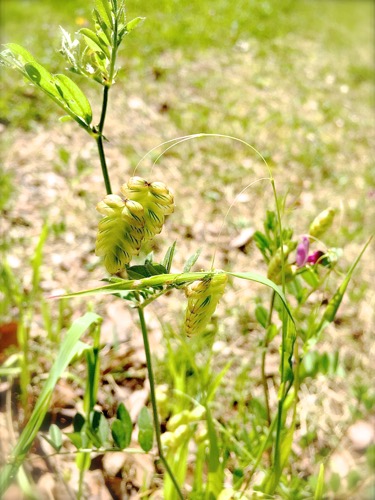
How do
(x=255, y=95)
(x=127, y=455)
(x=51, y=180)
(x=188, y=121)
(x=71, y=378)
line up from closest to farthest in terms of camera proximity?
(x=127, y=455)
(x=71, y=378)
(x=51, y=180)
(x=188, y=121)
(x=255, y=95)

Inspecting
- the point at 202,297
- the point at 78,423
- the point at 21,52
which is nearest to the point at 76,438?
the point at 78,423

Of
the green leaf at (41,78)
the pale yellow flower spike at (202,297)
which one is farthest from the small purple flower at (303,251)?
the green leaf at (41,78)

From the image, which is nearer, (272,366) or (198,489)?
(198,489)

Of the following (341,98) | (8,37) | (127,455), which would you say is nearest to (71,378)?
(127,455)

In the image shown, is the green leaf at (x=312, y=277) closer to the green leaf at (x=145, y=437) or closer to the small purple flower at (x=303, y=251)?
the small purple flower at (x=303, y=251)

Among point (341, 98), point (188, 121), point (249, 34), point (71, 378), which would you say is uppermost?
point (249, 34)

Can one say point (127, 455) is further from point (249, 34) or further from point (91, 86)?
point (249, 34)

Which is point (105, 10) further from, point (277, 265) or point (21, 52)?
point (277, 265)
